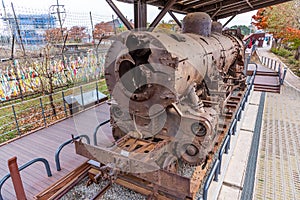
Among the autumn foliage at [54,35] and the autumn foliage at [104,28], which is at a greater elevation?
the autumn foliage at [104,28]

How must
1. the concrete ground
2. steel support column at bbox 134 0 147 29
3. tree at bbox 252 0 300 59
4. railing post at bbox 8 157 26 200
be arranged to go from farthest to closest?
1. tree at bbox 252 0 300 59
2. steel support column at bbox 134 0 147 29
3. the concrete ground
4. railing post at bbox 8 157 26 200

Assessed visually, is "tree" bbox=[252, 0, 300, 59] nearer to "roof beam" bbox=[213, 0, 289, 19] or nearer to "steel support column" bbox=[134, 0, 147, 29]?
"roof beam" bbox=[213, 0, 289, 19]

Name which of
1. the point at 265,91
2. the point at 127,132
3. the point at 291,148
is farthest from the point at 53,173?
the point at 265,91

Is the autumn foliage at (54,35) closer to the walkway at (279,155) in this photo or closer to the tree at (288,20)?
the walkway at (279,155)

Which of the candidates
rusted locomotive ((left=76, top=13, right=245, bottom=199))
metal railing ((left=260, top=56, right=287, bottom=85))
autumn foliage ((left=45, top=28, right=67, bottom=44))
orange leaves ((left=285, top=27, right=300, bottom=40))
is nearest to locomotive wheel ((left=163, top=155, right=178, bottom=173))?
rusted locomotive ((left=76, top=13, right=245, bottom=199))

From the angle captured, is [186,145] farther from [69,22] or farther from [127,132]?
[69,22]

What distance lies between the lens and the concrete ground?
361 cm

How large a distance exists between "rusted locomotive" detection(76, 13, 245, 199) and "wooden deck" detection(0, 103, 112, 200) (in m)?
1.33

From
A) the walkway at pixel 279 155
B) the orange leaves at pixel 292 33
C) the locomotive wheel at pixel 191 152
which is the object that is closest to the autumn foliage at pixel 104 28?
the walkway at pixel 279 155

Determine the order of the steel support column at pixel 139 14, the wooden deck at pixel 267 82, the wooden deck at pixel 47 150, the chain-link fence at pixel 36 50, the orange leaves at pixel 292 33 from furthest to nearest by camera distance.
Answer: the orange leaves at pixel 292 33
the wooden deck at pixel 267 82
the chain-link fence at pixel 36 50
the steel support column at pixel 139 14
the wooden deck at pixel 47 150

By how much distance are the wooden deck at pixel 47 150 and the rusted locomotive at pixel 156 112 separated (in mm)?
1328

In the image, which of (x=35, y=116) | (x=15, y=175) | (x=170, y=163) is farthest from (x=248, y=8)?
(x=15, y=175)

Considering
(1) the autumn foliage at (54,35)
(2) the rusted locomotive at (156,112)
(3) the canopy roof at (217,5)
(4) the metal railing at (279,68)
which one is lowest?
(4) the metal railing at (279,68)

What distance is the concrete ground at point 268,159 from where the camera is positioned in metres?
3.61
